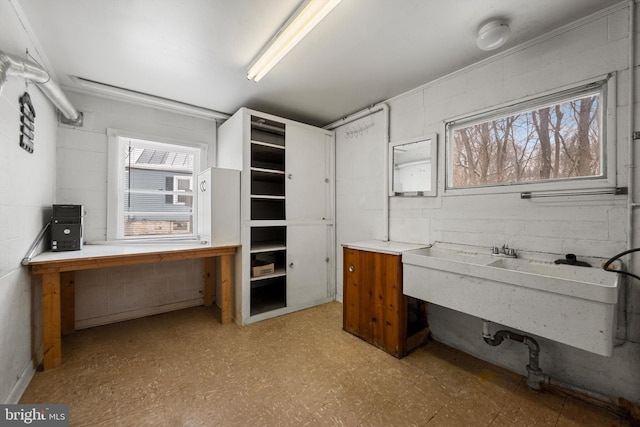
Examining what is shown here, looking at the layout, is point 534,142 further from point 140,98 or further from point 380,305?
point 140,98

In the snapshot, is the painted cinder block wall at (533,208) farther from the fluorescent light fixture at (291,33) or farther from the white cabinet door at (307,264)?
the fluorescent light fixture at (291,33)

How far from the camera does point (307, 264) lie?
10.9ft

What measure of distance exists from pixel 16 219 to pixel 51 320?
87 cm

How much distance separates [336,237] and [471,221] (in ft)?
5.88

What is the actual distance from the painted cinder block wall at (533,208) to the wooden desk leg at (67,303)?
332 cm

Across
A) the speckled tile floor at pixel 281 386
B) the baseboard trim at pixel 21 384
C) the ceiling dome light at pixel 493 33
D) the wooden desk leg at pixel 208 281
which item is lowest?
the speckled tile floor at pixel 281 386

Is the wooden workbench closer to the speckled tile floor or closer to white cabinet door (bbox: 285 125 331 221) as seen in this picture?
the speckled tile floor

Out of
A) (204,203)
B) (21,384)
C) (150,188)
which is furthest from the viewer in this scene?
(150,188)

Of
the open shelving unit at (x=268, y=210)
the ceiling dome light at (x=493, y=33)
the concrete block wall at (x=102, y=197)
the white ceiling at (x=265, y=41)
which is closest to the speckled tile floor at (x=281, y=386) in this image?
the concrete block wall at (x=102, y=197)

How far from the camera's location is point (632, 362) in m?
1.56

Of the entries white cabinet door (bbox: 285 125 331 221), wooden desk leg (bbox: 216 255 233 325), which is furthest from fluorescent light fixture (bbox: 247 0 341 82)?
wooden desk leg (bbox: 216 255 233 325)

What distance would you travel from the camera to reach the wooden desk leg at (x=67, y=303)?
2.55 m

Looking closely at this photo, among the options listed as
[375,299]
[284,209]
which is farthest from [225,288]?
[375,299]

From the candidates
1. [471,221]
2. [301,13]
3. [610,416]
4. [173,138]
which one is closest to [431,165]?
[471,221]
